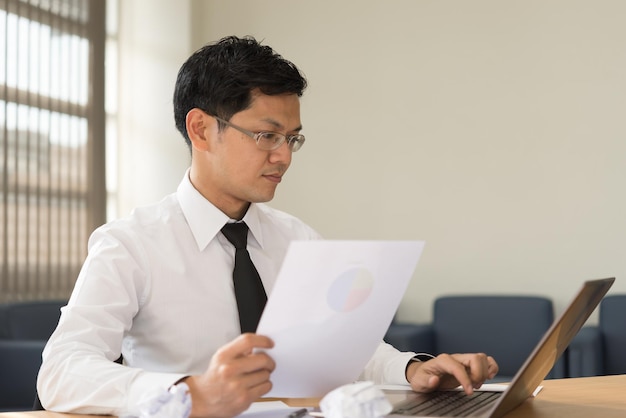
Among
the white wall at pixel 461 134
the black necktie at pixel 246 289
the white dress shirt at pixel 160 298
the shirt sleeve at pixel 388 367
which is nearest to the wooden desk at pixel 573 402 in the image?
the white dress shirt at pixel 160 298

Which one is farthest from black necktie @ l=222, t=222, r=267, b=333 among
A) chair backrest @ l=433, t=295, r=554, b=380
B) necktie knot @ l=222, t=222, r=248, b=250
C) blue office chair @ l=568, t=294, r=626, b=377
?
chair backrest @ l=433, t=295, r=554, b=380

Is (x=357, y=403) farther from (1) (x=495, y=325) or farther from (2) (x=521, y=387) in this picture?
(1) (x=495, y=325)

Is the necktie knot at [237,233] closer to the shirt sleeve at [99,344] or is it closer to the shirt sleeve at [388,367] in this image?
the shirt sleeve at [99,344]

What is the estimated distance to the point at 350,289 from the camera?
1.32 metres

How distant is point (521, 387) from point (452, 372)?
0.62 feet

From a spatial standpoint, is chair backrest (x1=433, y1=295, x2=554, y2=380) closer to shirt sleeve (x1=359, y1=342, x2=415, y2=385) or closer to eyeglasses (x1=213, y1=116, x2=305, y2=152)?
shirt sleeve (x1=359, y1=342, x2=415, y2=385)

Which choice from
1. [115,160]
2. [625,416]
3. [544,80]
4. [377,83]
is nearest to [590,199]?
[544,80]

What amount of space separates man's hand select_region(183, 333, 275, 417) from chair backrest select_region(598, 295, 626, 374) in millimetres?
3518

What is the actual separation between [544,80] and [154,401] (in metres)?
4.22

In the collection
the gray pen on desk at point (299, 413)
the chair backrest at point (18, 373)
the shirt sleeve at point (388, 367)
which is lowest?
the chair backrest at point (18, 373)

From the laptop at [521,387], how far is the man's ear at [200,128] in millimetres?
793

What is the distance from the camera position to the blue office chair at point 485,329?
4660 mm

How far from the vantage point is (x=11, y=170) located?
480 cm

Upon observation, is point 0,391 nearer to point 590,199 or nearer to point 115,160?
point 115,160
